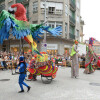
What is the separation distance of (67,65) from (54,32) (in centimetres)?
1020

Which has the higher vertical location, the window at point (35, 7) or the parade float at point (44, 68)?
the window at point (35, 7)

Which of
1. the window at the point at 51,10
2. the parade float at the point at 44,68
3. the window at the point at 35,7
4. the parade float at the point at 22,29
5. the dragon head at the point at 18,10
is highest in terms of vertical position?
the window at the point at 35,7

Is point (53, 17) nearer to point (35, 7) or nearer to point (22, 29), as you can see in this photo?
point (35, 7)

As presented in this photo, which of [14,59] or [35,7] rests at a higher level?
[35,7]

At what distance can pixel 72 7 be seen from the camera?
88.9ft

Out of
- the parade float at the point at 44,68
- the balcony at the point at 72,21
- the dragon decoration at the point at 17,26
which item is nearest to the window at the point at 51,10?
the balcony at the point at 72,21

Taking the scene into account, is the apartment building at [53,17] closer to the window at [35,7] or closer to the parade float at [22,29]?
the window at [35,7]

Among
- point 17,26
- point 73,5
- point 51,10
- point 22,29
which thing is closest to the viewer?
point 17,26

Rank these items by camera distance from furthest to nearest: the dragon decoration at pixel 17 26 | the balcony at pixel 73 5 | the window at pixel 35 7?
the balcony at pixel 73 5 < the window at pixel 35 7 < the dragon decoration at pixel 17 26

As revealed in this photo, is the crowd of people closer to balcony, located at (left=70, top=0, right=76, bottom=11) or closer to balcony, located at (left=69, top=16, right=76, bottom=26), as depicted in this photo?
balcony, located at (left=69, top=16, right=76, bottom=26)

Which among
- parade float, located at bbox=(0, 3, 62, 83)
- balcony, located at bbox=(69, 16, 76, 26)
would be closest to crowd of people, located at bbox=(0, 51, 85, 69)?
parade float, located at bbox=(0, 3, 62, 83)

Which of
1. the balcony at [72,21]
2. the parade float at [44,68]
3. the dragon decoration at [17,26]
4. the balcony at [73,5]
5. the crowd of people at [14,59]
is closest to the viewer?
the dragon decoration at [17,26]

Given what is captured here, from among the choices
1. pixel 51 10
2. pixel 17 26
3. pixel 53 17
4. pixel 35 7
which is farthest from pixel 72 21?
pixel 17 26

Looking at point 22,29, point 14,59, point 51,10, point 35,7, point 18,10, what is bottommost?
point 14,59
